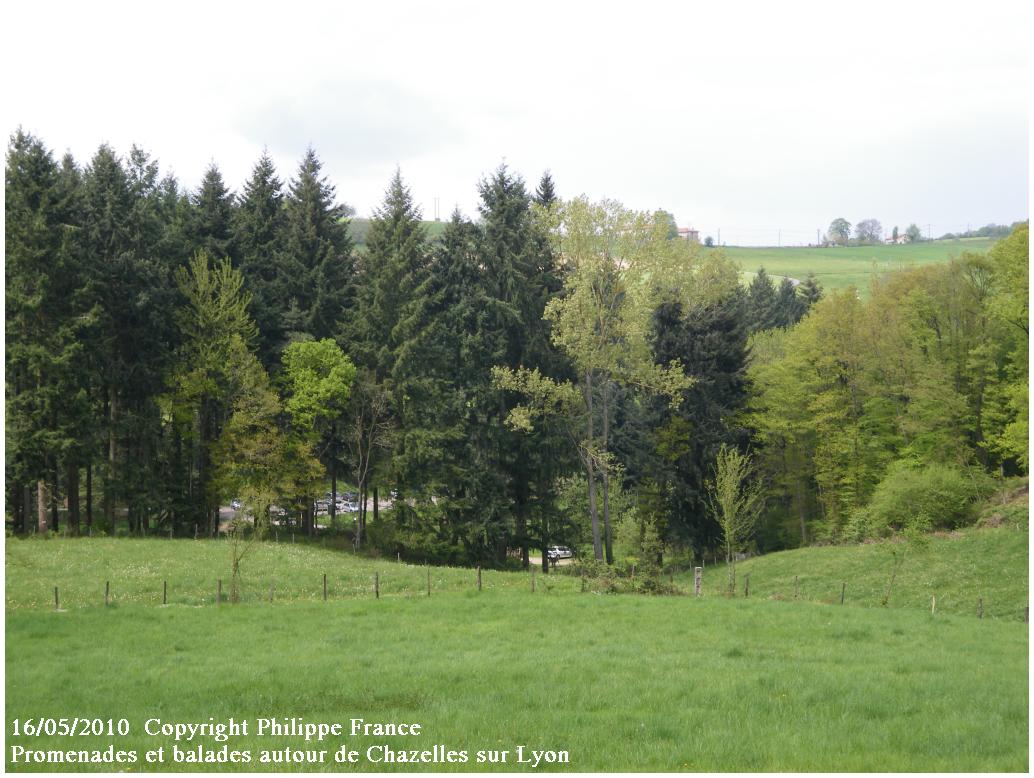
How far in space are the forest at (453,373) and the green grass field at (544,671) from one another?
12.8 m

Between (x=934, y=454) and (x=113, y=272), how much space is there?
147 ft

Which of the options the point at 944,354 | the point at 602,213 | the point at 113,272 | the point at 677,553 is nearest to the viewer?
the point at 602,213

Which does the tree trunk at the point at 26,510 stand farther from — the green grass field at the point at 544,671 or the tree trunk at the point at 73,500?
the green grass field at the point at 544,671

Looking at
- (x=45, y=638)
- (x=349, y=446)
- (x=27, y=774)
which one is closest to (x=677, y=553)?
(x=349, y=446)

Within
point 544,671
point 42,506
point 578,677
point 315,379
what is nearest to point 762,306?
point 315,379

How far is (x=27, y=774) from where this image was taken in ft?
41.2

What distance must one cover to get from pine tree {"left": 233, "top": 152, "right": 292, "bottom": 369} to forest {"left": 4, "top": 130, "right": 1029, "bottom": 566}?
186 mm

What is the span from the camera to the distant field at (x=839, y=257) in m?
160

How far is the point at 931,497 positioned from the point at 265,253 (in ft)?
130

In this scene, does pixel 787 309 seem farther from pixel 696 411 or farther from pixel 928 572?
pixel 928 572

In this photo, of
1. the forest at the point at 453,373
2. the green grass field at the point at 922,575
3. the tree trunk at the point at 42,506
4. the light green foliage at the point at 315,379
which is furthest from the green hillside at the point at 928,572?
the tree trunk at the point at 42,506

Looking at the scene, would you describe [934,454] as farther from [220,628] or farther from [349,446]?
[220,628]

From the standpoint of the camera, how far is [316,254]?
2088 inches

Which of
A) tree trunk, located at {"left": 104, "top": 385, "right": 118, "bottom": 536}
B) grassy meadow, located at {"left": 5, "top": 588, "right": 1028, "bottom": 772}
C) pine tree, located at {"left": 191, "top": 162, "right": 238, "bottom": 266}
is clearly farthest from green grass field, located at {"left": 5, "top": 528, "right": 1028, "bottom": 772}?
pine tree, located at {"left": 191, "top": 162, "right": 238, "bottom": 266}
